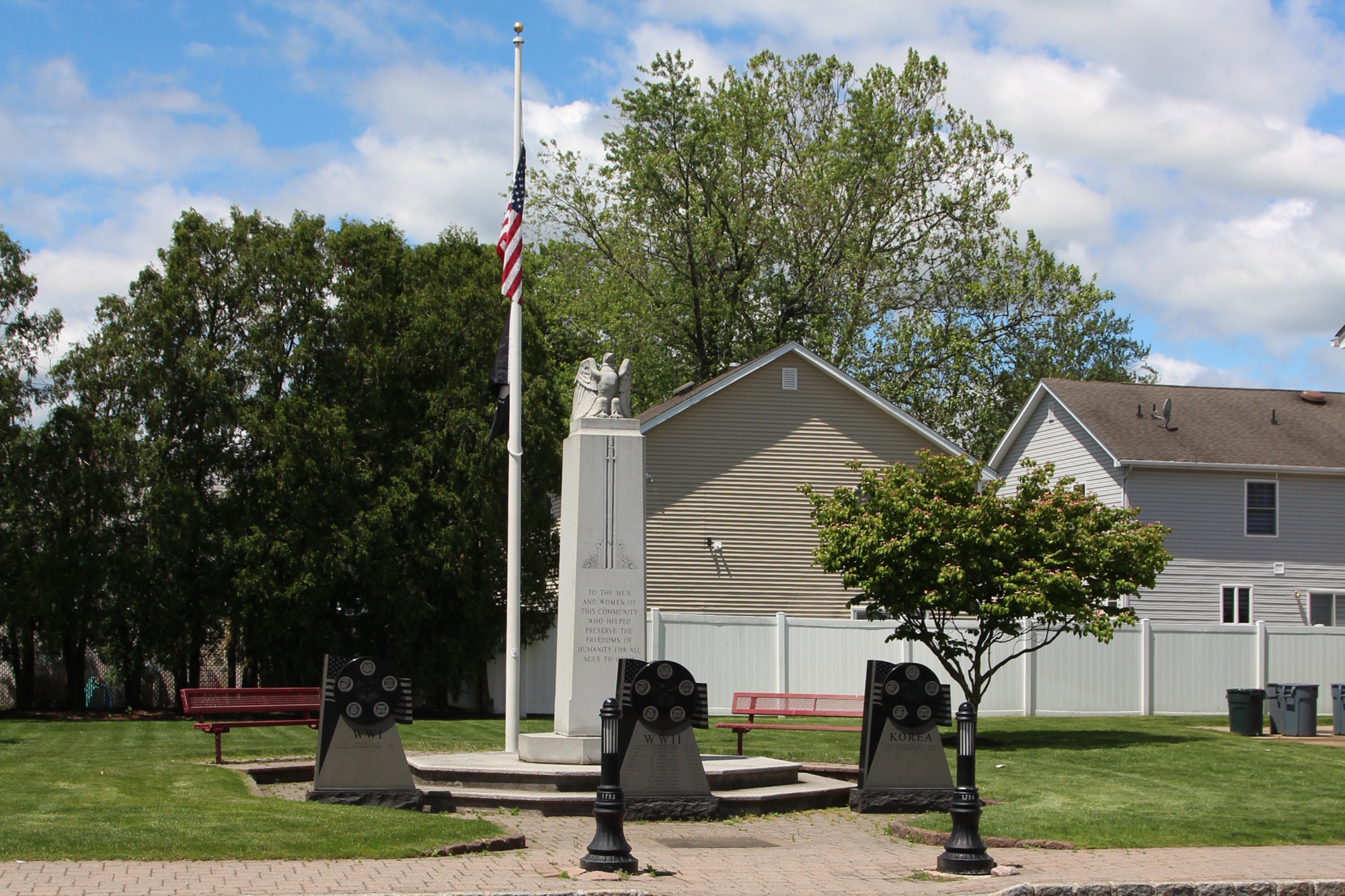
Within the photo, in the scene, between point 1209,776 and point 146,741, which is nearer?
point 1209,776

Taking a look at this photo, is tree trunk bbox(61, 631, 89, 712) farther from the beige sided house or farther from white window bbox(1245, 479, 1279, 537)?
white window bbox(1245, 479, 1279, 537)

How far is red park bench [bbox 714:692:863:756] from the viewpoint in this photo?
17969 millimetres

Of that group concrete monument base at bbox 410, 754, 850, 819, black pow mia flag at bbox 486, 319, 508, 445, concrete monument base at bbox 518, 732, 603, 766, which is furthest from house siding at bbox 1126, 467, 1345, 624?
concrete monument base at bbox 518, 732, 603, 766

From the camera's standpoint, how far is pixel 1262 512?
1234 inches

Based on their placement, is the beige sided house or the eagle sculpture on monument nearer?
the eagle sculpture on monument

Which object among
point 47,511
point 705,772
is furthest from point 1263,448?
point 47,511

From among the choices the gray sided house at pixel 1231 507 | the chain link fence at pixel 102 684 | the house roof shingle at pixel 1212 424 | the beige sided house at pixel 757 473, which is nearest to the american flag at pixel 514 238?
the beige sided house at pixel 757 473

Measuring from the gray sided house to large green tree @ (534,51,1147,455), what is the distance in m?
8.24

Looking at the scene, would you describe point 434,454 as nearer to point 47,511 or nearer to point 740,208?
point 47,511

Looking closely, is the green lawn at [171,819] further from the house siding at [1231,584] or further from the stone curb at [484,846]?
the house siding at [1231,584]

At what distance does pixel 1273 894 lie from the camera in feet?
29.8

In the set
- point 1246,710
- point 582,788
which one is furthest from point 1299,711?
point 582,788

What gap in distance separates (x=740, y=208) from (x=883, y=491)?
19.9 m

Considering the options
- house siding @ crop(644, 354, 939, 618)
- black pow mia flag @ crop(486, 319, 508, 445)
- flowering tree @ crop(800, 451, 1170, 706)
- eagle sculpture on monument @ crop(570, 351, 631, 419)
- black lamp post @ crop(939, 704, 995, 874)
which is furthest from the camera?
house siding @ crop(644, 354, 939, 618)
